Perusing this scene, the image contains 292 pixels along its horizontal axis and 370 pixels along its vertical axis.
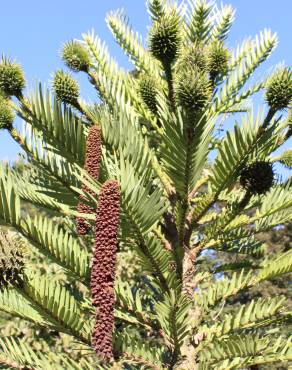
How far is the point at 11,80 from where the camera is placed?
264 cm

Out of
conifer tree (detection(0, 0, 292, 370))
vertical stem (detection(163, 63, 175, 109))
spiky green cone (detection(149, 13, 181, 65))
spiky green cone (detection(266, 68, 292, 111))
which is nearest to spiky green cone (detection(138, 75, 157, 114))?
conifer tree (detection(0, 0, 292, 370))

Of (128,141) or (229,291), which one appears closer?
(128,141)

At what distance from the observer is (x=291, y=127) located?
2.72 m

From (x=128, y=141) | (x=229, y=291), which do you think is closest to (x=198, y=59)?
(x=128, y=141)

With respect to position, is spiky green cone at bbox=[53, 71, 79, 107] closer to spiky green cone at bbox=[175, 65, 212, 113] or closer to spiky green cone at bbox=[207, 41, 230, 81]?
spiky green cone at bbox=[207, 41, 230, 81]

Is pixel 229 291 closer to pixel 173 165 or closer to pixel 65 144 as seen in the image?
pixel 173 165

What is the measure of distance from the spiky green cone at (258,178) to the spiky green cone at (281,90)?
25 cm

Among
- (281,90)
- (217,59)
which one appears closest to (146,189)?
(281,90)

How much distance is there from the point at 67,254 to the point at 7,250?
2.31 ft

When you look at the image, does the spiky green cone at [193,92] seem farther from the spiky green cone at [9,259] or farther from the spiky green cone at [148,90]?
the spiky green cone at [148,90]

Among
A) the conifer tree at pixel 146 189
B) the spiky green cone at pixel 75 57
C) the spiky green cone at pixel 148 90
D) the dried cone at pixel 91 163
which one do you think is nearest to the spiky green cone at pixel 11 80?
the conifer tree at pixel 146 189

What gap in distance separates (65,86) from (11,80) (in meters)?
0.26

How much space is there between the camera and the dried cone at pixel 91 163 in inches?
76.5

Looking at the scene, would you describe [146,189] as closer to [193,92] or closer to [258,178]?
[193,92]
